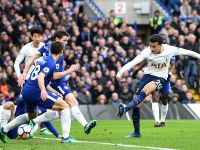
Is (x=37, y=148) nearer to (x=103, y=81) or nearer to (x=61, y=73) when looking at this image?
(x=61, y=73)

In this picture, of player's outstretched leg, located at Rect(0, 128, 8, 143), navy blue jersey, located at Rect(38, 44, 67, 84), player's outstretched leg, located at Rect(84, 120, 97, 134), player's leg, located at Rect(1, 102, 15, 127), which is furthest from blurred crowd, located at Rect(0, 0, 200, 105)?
player's outstretched leg, located at Rect(84, 120, 97, 134)

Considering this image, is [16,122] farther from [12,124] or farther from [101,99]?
[101,99]

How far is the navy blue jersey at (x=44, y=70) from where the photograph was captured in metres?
15.1

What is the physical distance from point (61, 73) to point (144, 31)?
22832 mm

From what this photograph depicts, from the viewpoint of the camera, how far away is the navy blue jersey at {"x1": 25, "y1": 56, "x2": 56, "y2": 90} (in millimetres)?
15123

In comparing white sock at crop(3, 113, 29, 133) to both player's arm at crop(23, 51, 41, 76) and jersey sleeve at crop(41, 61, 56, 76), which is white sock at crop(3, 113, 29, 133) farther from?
jersey sleeve at crop(41, 61, 56, 76)

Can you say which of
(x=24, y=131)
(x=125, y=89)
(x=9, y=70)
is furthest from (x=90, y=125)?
(x=125, y=89)

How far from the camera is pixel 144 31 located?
38875mm

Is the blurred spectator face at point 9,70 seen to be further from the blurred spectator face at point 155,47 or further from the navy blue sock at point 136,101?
the navy blue sock at point 136,101

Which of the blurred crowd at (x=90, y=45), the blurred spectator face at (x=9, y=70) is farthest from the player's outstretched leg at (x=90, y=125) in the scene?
the blurred spectator face at (x=9, y=70)

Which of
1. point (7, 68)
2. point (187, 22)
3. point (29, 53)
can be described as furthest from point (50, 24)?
point (29, 53)

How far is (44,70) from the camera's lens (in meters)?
15.1

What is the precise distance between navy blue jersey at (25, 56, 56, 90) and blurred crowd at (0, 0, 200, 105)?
1209 cm

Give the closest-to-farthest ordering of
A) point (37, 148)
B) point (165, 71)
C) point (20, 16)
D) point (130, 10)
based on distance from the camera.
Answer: point (37, 148) < point (165, 71) < point (20, 16) < point (130, 10)
